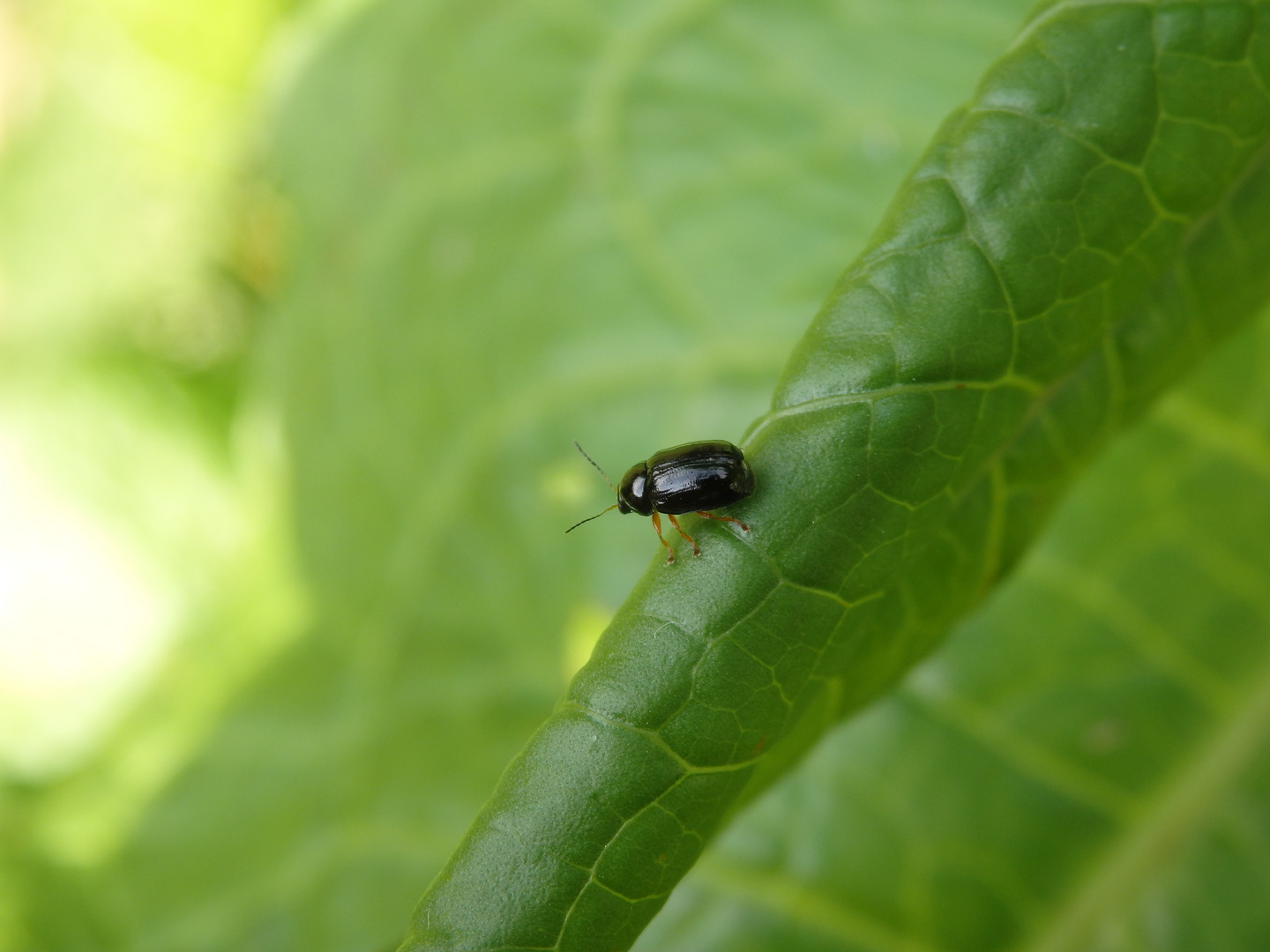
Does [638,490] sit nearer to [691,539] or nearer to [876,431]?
[691,539]

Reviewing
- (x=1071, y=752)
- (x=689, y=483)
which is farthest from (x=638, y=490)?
(x=1071, y=752)

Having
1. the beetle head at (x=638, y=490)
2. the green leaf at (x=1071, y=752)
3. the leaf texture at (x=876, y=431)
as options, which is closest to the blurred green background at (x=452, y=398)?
the green leaf at (x=1071, y=752)

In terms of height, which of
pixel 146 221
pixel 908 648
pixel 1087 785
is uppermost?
pixel 146 221

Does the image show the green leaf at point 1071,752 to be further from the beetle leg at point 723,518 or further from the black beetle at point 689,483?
the beetle leg at point 723,518

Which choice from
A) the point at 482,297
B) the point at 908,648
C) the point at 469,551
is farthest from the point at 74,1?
the point at 908,648

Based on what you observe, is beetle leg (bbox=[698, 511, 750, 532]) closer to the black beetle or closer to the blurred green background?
the black beetle

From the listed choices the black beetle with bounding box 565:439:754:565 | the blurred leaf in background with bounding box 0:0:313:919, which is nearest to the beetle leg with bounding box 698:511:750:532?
the black beetle with bounding box 565:439:754:565

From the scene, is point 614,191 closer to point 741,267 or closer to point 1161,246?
point 741,267
